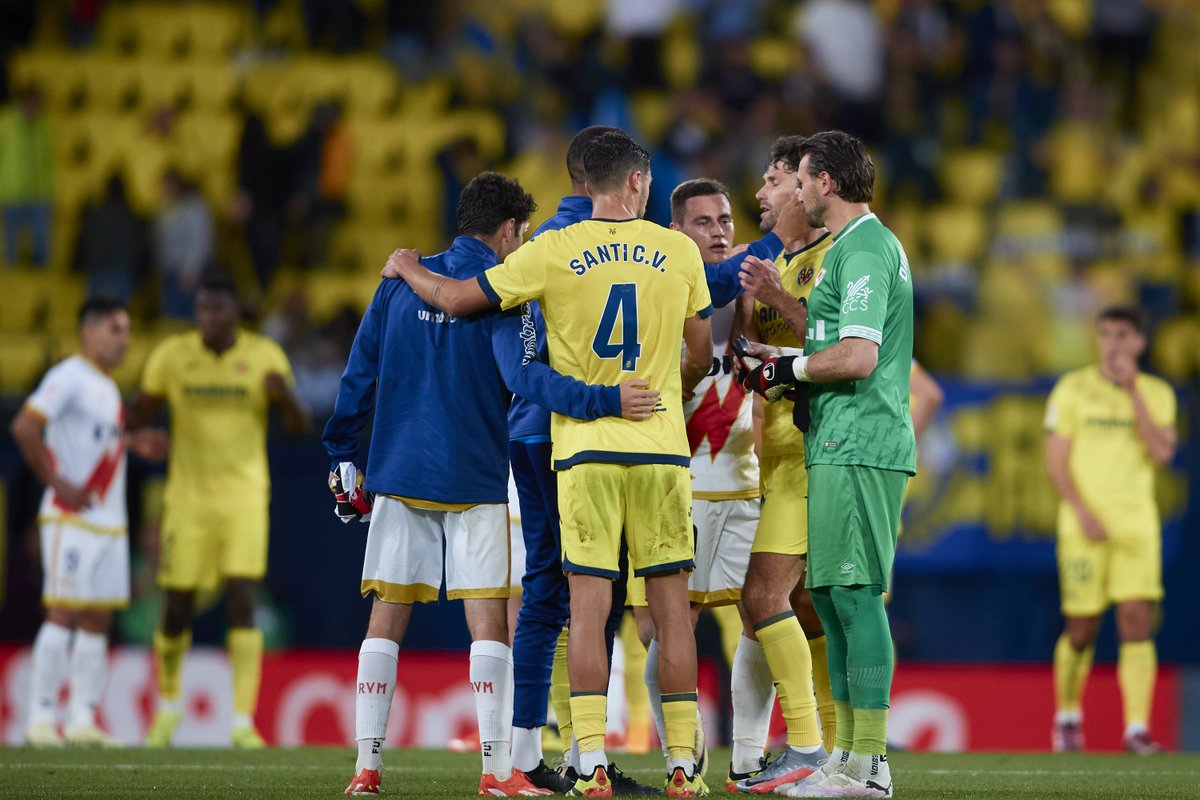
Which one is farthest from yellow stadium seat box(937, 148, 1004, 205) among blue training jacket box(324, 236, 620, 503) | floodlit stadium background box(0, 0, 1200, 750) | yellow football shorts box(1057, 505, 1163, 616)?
blue training jacket box(324, 236, 620, 503)

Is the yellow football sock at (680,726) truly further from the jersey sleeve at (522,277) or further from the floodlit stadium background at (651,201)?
the floodlit stadium background at (651,201)

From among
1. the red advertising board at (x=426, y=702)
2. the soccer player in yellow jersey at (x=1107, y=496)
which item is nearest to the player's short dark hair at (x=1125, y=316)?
the soccer player in yellow jersey at (x=1107, y=496)

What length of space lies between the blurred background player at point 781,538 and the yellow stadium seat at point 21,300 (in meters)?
8.93

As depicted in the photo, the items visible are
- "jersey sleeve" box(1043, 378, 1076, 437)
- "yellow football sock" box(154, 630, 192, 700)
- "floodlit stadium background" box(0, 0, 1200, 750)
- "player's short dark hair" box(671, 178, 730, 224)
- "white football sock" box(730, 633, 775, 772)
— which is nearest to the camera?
"white football sock" box(730, 633, 775, 772)

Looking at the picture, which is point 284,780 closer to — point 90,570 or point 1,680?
point 90,570

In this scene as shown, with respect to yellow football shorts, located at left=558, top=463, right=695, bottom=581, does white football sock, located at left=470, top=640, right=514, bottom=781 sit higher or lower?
lower

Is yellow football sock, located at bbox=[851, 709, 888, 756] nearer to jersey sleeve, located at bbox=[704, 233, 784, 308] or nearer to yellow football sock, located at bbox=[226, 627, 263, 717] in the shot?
jersey sleeve, located at bbox=[704, 233, 784, 308]

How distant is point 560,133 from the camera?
1464 centimetres

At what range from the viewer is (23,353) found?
12328mm

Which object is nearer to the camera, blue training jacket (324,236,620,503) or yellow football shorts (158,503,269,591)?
blue training jacket (324,236,620,503)

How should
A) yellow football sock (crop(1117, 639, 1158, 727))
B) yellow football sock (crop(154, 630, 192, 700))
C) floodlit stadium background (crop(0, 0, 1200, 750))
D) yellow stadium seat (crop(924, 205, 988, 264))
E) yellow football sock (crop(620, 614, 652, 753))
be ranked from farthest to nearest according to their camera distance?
1. yellow stadium seat (crop(924, 205, 988, 264))
2. floodlit stadium background (crop(0, 0, 1200, 750))
3. yellow football sock (crop(1117, 639, 1158, 727))
4. yellow football sock (crop(154, 630, 192, 700))
5. yellow football sock (crop(620, 614, 652, 753))

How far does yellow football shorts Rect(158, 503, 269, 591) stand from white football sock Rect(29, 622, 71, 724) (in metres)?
0.67

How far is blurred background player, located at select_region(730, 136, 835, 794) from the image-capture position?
20.4ft

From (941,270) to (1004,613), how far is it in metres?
3.50
